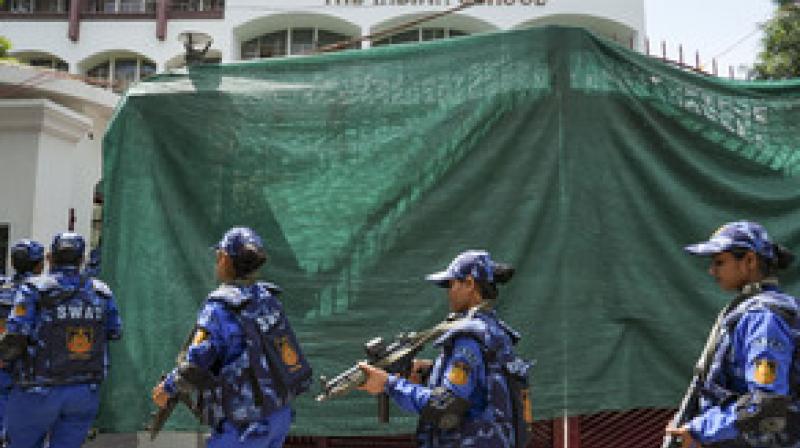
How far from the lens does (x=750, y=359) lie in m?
2.57

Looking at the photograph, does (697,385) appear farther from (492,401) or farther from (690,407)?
(492,401)

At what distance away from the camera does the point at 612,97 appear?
4828mm

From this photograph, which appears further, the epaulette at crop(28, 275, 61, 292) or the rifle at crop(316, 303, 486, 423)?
the epaulette at crop(28, 275, 61, 292)

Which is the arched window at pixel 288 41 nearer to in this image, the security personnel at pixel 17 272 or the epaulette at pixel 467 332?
the security personnel at pixel 17 272

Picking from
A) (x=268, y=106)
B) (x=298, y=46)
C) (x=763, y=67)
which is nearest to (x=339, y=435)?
(x=268, y=106)

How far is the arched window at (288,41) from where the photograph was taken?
27.5m

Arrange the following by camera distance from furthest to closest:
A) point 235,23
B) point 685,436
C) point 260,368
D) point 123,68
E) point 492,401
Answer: point 123,68 < point 235,23 < point 260,368 < point 492,401 < point 685,436

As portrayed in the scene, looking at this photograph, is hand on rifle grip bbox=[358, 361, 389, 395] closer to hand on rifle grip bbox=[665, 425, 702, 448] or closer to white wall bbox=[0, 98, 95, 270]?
hand on rifle grip bbox=[665, 425, 702, 448]

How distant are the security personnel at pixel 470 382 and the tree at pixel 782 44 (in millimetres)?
13523

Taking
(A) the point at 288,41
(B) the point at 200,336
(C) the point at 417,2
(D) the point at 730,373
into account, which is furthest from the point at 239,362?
(A) the point at 288,41

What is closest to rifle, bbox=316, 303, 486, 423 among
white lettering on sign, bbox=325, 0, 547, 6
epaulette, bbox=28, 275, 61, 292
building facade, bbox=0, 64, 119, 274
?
epaulette, bbox=28, 275, 61, 292

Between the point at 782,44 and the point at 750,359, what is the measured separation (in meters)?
14.2

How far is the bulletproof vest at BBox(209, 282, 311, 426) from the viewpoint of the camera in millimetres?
3441

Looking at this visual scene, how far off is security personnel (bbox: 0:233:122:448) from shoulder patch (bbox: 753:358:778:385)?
12.1ft
